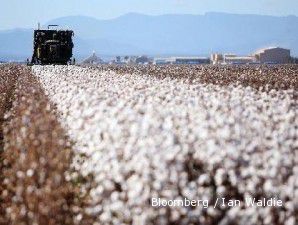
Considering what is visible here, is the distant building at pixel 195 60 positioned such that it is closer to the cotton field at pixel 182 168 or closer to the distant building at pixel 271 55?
the distant building at pixel 271 55

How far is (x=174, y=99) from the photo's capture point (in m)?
11.5

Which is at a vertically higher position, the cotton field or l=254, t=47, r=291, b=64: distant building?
the cotton field

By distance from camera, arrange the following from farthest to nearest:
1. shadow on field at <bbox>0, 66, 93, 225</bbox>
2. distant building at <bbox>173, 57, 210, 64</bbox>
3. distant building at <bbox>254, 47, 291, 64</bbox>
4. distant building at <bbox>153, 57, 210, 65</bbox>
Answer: distant building at <bbox>173, 57, 210, 64</bbox> → distant building at <bbox>153, 57, 210, 65</bbox> → distant building at <bbox>254, 47, 291, 64</bbox> → shadow on field at <bbox>0, 66, 93, 225</bbox>

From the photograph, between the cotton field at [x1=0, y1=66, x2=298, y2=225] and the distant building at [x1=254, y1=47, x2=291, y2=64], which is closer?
the cotton field at [x1=0, y1=66, x2=298, y2=225]

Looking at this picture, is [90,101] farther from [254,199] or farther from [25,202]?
[254,199]

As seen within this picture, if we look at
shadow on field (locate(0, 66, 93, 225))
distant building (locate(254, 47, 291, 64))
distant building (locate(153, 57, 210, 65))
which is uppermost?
shadow on field (locate(0, 66, 93, 225))

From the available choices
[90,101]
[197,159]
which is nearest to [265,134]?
[197,159]

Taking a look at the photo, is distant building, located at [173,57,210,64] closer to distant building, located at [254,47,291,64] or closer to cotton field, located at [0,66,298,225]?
distant building, located at [254,47,291,64]

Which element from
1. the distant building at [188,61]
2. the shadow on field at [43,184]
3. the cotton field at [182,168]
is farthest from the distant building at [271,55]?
the cotton field at [182,168]

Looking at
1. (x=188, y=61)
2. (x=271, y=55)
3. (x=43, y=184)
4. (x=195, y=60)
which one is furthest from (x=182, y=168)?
(x=188, y=61)

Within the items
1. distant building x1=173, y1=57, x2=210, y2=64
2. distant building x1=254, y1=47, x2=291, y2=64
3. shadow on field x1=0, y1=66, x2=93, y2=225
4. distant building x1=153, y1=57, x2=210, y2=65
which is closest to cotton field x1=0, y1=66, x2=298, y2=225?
shadow on field x1=0, y1=66, x2=93, y2=225

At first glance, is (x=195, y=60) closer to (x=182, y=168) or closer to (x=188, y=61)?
(x=188, y=61)

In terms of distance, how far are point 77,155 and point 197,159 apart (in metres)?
2.54

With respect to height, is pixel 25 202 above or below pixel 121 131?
below
